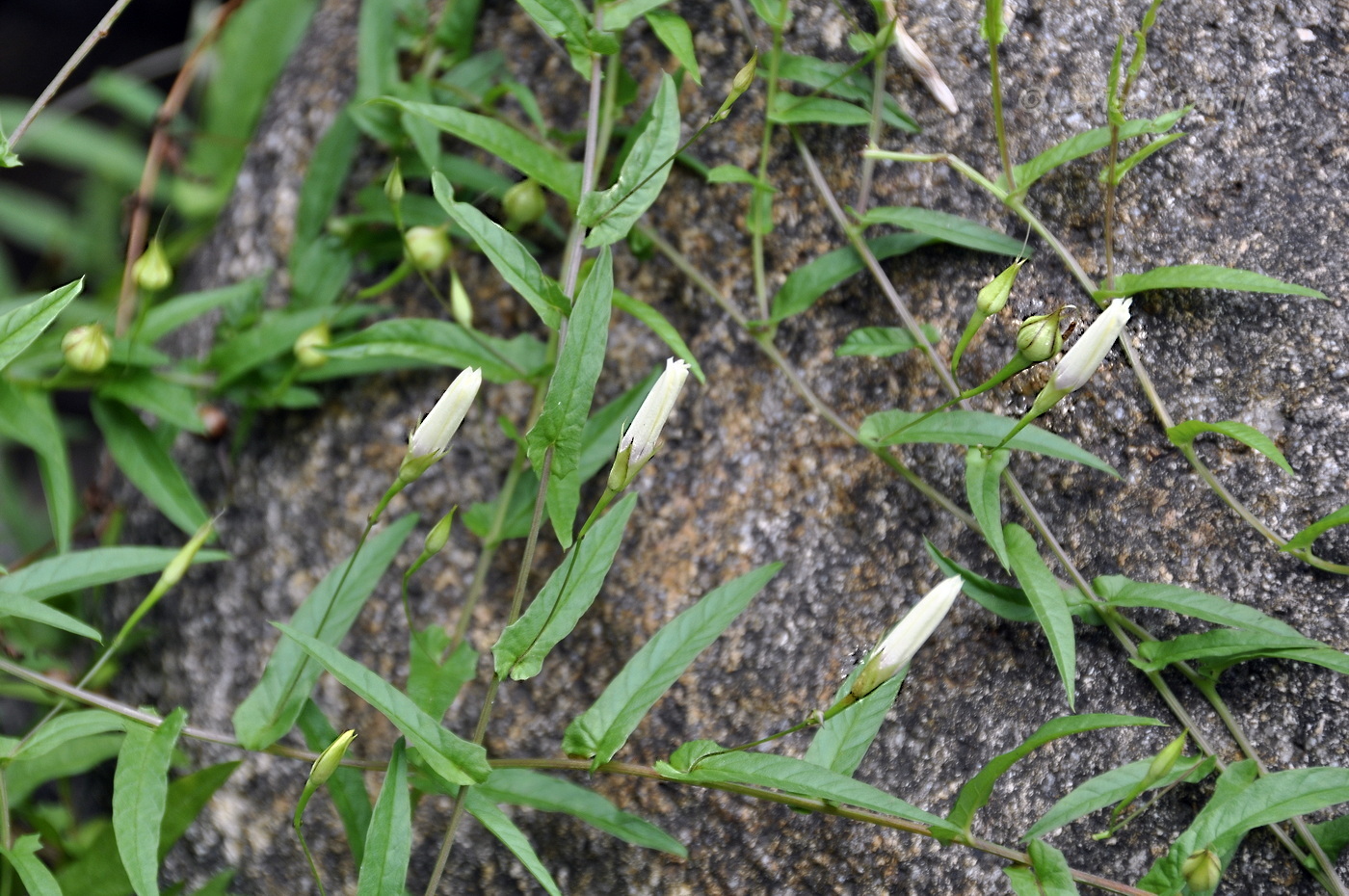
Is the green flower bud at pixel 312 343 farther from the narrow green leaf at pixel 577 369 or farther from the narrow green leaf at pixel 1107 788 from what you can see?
the narrow green leaf at pixel 1107 788

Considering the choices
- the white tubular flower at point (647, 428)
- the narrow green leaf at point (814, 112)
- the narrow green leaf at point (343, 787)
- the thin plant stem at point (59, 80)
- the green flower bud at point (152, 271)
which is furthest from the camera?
the green flower bud at point (152, 271)

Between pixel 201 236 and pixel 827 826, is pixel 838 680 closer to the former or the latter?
pixel 827 826

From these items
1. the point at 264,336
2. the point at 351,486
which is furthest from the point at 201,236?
the point at 351,486

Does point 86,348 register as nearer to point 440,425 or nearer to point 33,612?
point 33,612

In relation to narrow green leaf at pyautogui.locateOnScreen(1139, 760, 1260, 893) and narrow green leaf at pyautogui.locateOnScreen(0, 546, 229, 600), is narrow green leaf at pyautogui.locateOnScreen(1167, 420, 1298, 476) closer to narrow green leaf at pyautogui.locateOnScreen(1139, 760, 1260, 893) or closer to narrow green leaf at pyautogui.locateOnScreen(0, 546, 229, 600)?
narrow green leaf at pyautogui.locateOnScreen(1139, 760, 1260, 893)

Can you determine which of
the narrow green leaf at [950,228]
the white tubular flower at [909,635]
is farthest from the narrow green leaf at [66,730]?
the narrow green leaf at [950,228]
